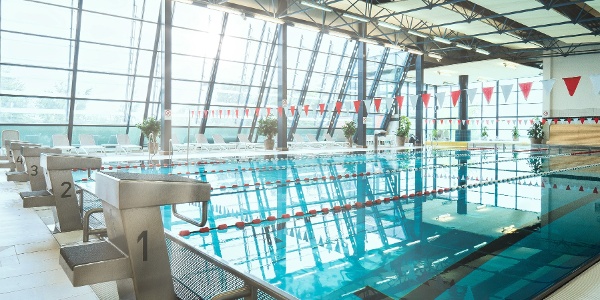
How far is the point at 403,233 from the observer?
447 cm

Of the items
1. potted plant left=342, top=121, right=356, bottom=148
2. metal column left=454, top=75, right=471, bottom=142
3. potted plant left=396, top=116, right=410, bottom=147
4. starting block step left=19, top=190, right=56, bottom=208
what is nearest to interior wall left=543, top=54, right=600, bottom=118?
metal column left=454, top=75, right=471, bottom=142

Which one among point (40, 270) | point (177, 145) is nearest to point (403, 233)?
point (40, 270)

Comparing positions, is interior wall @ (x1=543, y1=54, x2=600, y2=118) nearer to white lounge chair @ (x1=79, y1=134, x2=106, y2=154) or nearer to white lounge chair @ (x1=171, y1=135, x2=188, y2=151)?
white lounge chair @ (x1=171, y1=135, x2=188, y2=151)

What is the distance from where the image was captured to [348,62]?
20781mm

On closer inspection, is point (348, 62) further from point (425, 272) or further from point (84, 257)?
point (84, 257)

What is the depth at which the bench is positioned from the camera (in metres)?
20.4

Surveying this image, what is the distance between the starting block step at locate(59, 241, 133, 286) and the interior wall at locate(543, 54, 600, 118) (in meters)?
23.3

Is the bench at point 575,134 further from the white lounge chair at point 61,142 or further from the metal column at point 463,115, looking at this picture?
the white lounge chair at point 61,142

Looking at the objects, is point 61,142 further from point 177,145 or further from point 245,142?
point 245,142

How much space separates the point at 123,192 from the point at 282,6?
15.1 m

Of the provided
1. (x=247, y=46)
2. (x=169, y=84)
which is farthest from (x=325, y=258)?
(x=247, y=46)

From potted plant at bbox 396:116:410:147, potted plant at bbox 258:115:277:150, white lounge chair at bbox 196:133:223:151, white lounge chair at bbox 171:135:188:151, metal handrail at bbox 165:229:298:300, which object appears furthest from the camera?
potted plant at bbox 396:116:410:147

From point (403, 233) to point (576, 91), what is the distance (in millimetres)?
20644

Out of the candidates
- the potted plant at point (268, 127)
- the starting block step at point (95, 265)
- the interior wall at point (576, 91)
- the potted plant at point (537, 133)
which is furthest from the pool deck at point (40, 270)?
the potted plant at point (537, 133)
